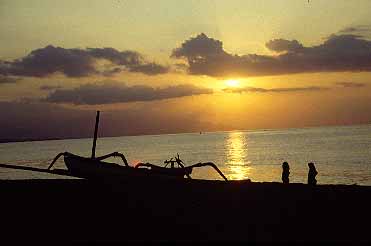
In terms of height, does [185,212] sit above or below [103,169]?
below

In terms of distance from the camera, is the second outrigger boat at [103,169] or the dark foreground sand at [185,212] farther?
the second outrigger boat at [103,169]

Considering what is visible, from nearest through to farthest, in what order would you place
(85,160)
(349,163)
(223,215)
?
(223,215) < (85,160) < (349,163)

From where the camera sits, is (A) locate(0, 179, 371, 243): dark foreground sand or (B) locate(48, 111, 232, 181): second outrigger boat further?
(B) locate(48, 111, 232, 181): second outrigger boat

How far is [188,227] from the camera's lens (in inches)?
500

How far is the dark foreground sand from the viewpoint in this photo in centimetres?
1203

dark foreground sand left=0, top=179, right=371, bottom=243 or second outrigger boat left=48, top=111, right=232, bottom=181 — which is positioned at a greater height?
second outrigger boat left=48, top=111, right=232, bottom=181

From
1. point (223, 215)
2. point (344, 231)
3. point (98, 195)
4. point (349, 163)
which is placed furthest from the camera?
point (349, 163)

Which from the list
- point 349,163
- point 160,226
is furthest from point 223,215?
point 349,163

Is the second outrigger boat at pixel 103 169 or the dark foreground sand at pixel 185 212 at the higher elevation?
the second outrigger boat at pixel 103 169

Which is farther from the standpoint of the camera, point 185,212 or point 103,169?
point 103,169

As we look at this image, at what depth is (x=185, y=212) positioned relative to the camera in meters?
13.9

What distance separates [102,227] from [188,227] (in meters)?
2.47

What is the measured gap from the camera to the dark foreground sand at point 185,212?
12.0 metres

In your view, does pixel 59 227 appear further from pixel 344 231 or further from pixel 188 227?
pixel 344 231
